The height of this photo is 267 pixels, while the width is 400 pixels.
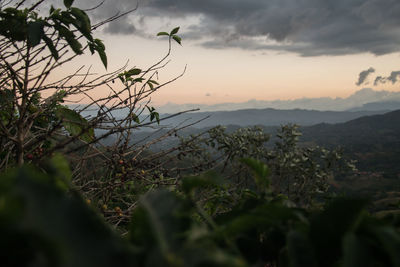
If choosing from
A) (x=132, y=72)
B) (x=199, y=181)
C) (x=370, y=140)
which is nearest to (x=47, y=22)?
(x=132, y=72)

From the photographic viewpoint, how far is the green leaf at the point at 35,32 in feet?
6.19

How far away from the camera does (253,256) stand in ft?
2.88

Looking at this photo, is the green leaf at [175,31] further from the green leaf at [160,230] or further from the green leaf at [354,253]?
the green leaf at [354,253]

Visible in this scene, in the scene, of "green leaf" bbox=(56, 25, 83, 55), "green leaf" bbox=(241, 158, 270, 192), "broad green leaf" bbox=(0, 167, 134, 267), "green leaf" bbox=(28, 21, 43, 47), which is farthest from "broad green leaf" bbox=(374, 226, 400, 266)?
"green leaf" bbox=(56, 25, 83, 55)

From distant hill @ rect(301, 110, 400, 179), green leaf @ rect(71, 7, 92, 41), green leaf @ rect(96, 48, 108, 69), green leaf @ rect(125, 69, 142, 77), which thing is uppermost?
green leaf @ rect(71, 7, 92, 41)

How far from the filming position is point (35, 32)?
193 cm

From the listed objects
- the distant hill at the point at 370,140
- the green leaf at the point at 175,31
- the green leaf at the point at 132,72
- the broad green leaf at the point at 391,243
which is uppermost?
the green leaf at the point at 175,31

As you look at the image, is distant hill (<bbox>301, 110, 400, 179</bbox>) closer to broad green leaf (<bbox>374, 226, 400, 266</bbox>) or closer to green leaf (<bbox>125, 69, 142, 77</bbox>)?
green leaf (<bbox>125, 69, 142, 77</bbox>)

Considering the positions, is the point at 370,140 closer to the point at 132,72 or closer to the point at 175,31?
the point at 175,31

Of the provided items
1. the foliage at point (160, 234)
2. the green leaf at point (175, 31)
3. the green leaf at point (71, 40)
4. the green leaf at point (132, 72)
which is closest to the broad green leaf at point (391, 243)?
the foliage at point (160, 234)

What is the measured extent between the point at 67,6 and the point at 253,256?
219 centimetres

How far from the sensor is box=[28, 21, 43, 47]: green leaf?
189 cm

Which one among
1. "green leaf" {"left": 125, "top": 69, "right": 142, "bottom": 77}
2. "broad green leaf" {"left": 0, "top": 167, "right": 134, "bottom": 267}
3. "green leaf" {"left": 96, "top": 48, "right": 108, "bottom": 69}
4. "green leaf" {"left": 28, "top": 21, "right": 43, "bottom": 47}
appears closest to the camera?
"broad green leaf" {"left": 0, "top": 167, "right": 134, "bottom": 267}

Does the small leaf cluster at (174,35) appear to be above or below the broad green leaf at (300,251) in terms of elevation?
above
